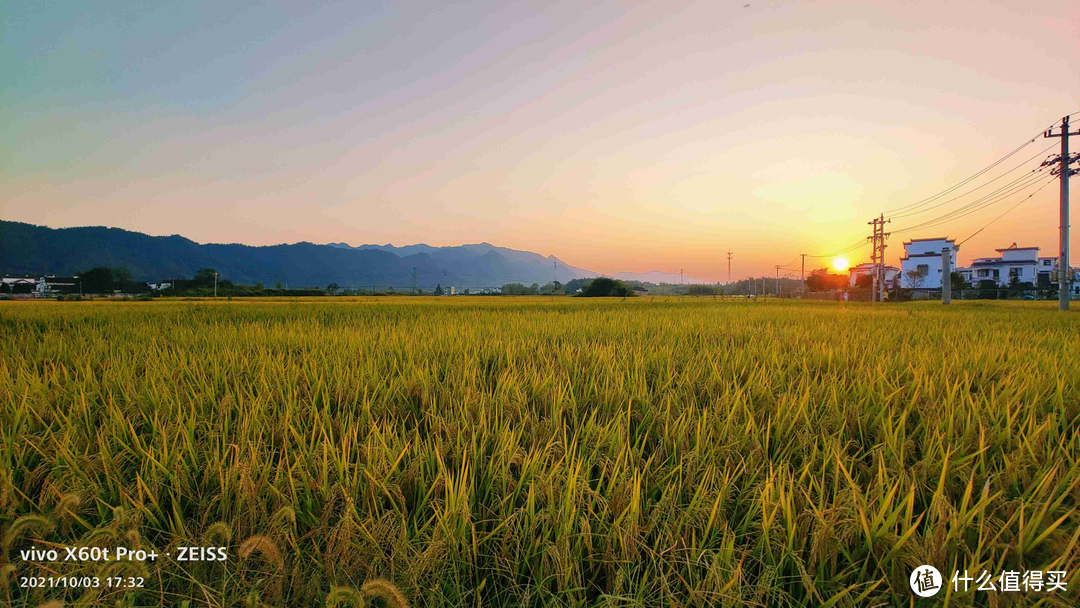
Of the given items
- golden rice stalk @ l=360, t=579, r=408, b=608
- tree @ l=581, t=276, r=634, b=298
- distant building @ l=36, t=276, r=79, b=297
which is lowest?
golden rice stalk @ l=360, t=579, r=408, b=608

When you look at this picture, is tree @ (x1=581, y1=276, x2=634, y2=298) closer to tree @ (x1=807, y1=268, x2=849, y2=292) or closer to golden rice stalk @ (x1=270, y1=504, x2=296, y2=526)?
tree @ (x1=807, y1=268, x2=849, y2=292)

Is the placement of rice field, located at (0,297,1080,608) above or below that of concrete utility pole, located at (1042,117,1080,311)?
below

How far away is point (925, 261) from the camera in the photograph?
64.5m

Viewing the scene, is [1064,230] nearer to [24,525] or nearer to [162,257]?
[24,525]

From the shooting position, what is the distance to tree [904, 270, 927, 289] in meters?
56.7

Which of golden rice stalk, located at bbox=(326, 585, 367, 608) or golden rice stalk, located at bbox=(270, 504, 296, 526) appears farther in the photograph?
golden rice stalk, located at bbox=(270, 504, 296, 526)

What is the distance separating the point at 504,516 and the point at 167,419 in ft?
5.60

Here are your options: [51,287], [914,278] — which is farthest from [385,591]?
[914,278]

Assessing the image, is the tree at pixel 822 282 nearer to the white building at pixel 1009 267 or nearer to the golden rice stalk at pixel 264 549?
the white building at pixel 1009 267

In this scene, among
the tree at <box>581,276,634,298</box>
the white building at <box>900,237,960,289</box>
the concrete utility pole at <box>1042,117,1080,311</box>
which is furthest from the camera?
the white building at <box>900,237,960,289</box>

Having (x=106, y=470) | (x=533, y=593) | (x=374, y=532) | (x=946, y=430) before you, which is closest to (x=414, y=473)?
(x=374, y=532)

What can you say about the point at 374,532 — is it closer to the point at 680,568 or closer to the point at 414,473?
the point at 414,473

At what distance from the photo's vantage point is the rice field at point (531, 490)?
3.13ft

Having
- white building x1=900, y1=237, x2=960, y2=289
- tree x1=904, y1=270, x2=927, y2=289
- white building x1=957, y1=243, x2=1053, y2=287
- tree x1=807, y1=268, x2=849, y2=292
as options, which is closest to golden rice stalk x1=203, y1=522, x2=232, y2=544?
tree x1=807, y1=268, x2=849, y2=292
